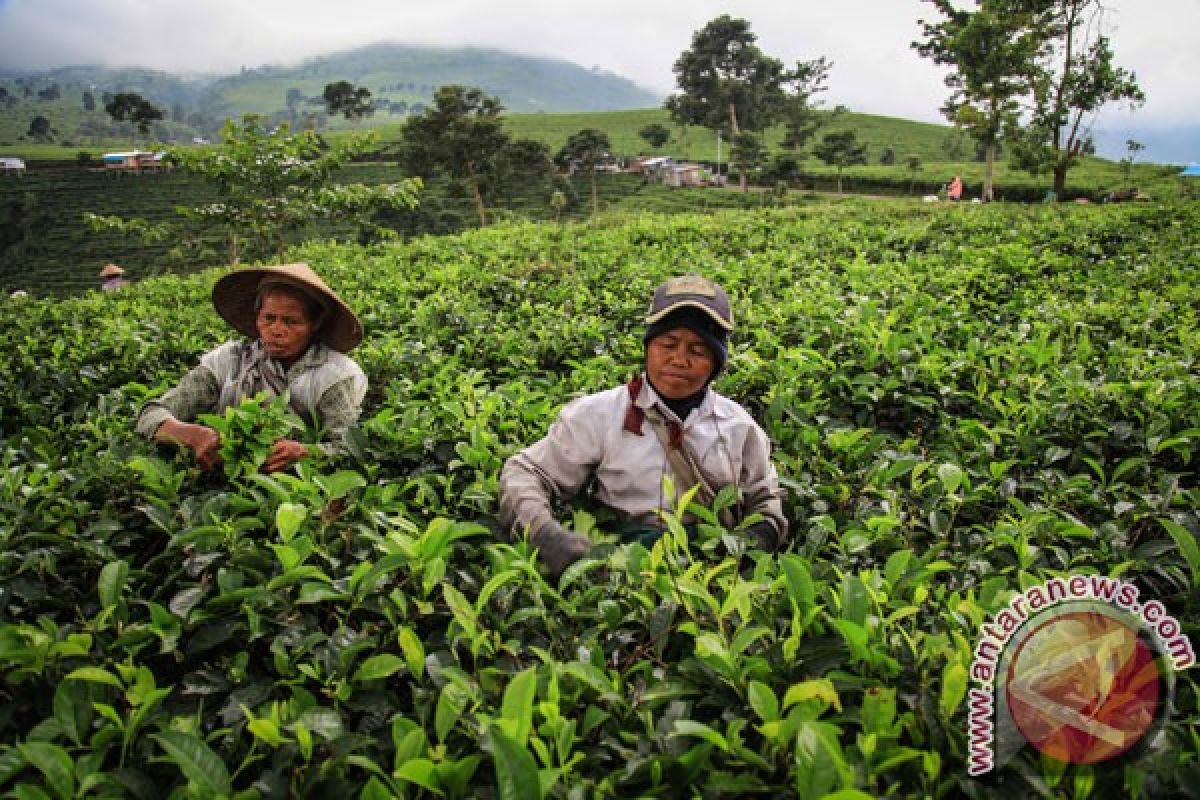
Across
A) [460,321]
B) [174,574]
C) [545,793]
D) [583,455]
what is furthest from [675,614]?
[460,321]

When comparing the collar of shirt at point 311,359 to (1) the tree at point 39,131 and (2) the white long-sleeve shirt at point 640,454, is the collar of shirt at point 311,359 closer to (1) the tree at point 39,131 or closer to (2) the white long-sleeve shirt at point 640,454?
(2) the white long-sleeve shirt at point 640,454

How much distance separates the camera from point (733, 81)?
52219 millimetres

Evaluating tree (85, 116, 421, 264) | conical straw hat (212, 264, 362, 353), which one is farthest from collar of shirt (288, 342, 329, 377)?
tree (85, 116, 421, 264)

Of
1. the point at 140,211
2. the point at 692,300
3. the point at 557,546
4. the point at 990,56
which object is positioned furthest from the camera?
the point at 140,211

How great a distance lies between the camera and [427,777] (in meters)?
1.06

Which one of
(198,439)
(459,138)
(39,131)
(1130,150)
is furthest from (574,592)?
(39,131)

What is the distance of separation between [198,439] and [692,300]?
1704 millimetres

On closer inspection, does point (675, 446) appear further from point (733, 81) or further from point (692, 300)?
point (733, 81)

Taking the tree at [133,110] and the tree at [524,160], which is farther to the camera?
the tree at [133,110]

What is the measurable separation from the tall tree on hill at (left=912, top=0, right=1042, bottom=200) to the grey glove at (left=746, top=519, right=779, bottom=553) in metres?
25.2

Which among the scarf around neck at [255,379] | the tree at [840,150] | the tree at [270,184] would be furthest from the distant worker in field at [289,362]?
the tree at [840,150]

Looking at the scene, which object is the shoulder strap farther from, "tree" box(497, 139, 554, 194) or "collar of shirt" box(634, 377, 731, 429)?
"tree" box(497, 139, 554, 194)

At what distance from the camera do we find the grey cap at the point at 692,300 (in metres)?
2.25

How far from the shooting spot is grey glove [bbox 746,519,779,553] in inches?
82.4
